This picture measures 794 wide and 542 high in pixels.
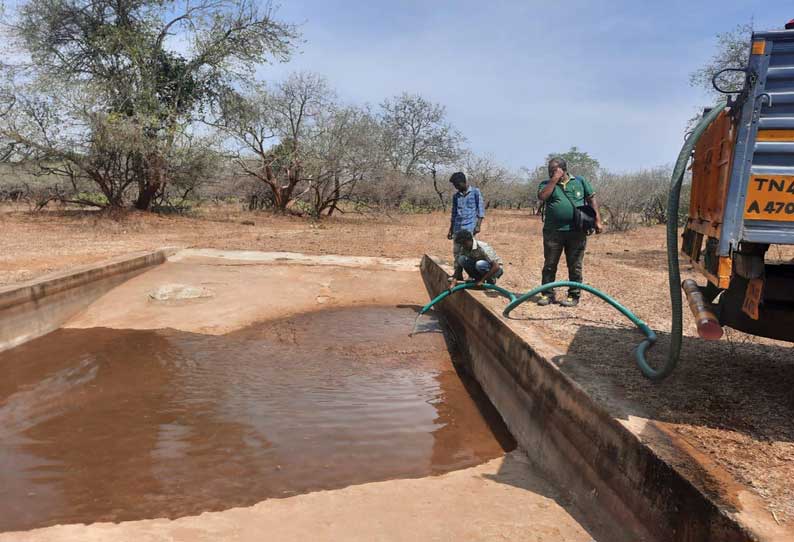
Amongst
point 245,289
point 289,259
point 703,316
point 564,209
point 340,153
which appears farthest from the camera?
point 340,153

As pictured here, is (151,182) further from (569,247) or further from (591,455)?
(591,455)

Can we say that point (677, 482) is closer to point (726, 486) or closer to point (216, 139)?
point (726, 486)

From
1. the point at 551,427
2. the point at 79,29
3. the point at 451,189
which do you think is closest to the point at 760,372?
the point at 551,427

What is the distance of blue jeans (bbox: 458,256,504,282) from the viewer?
697 cm

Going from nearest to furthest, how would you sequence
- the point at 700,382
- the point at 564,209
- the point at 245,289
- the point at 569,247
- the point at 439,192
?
1. the point at 700,382
2. the point at 564,209
3. the point at 569,247
4. the point at 245,289
5. the point at 439,192

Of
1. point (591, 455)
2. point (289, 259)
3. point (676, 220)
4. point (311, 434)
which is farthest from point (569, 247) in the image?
point (289, 259)

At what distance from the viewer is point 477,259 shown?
7.07 meters

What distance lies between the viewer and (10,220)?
1669 centimetres

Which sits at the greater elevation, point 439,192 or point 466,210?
point 439,192

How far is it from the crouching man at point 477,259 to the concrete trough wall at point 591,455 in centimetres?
149

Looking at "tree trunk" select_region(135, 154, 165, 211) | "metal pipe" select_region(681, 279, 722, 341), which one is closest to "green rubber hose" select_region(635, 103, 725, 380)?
"metal pipe" select_region(681, 279, 722, 341)

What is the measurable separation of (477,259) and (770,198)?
14.7 ft

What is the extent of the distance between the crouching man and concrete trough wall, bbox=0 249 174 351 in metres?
5.31

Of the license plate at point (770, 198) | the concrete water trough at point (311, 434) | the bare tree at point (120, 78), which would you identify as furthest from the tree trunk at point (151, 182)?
the license plate at point (770, 198)
